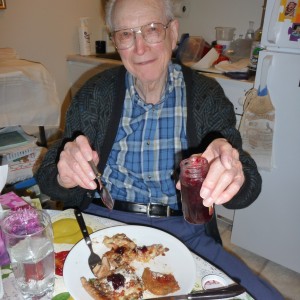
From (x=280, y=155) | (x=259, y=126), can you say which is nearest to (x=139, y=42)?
(x=259, y=126)

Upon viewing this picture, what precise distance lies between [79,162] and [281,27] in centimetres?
119

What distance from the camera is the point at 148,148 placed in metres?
1.17

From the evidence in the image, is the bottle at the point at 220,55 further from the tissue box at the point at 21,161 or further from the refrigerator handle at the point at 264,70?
the tissue box at the point at 21,161

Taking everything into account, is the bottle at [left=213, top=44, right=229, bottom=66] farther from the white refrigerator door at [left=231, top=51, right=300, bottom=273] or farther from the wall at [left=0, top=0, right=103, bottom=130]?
A: the wall at [left=0, top=0, right=103, bottom=130]

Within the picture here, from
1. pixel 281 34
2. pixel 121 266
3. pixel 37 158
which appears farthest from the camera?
pixel 37 158

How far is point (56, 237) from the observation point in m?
0.85

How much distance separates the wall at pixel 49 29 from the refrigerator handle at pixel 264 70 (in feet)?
5.57

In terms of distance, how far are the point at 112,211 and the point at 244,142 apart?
0.90m

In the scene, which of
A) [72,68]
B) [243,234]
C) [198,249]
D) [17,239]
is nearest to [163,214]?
[198,249]

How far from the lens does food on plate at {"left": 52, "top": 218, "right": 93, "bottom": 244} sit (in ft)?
2.77

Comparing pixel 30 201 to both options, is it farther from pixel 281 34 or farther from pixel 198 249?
pixel 281 34

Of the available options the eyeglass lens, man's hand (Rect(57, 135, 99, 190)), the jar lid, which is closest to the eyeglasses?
the eyeglass lens

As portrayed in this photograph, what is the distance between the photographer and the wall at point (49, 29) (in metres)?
2.23

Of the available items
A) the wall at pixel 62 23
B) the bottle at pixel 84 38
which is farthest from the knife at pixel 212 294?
the bottle at pixel 84 38
